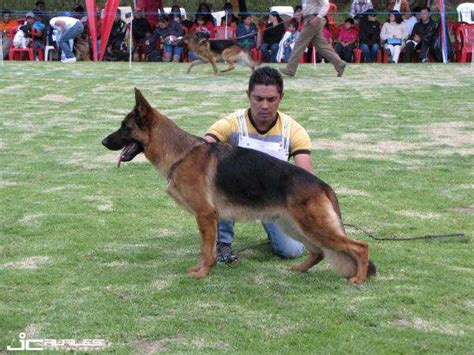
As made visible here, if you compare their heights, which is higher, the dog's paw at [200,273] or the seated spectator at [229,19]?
the seated spectator at [229,19]

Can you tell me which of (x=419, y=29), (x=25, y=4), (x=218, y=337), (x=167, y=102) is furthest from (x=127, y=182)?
(x=25, y=4)

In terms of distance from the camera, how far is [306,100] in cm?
1416

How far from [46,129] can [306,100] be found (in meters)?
4.78

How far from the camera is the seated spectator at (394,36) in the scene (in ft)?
76.6

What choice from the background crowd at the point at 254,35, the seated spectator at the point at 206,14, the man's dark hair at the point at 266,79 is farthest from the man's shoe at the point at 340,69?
the man's dark hair at the point at 266,79

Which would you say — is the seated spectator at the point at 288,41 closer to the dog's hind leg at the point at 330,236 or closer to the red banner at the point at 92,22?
the red banner at the point at 92,22

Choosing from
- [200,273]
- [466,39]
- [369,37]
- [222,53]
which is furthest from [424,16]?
[200,273]

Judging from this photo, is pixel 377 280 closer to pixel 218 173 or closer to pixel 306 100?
pixel 218 173

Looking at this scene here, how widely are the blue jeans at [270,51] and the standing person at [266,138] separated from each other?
707 inches

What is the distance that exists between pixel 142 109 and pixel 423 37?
63.3 feet

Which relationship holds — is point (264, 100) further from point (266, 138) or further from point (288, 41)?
point (288, 41)

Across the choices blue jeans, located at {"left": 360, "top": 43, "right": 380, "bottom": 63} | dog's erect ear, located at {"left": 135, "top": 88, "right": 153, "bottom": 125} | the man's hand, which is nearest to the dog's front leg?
dog's erect ear, located at {"left": 135, "top": 88, "right": 153, "bottom": 125}

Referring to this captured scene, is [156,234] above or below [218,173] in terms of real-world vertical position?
below

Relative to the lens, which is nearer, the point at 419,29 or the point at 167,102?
the point at 167,102
